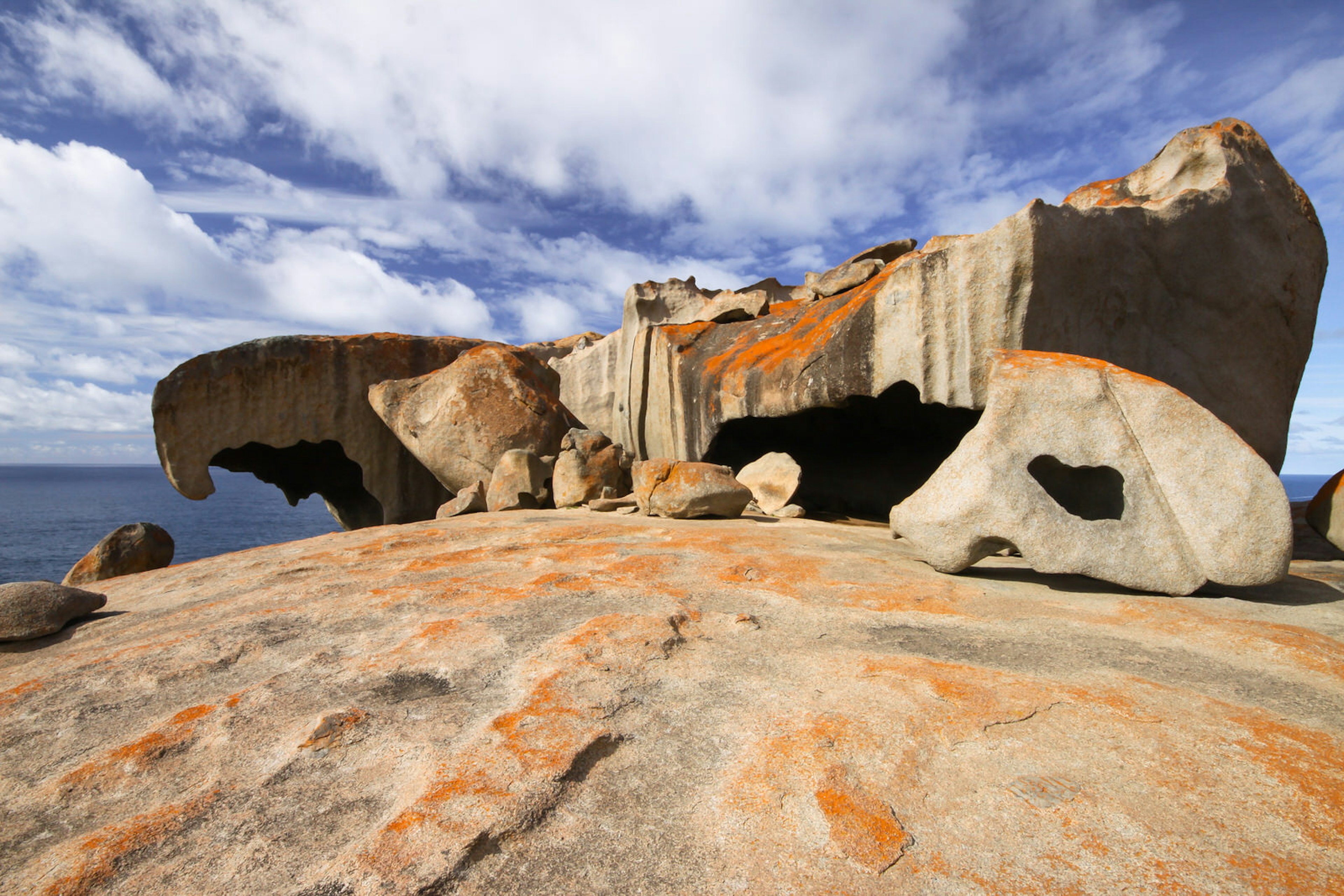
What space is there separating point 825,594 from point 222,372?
9.11 metres

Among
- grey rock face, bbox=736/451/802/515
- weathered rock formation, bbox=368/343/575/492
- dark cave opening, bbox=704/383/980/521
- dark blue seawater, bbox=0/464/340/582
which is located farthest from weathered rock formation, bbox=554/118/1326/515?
dark blue seawater, bbox=0/464/340/582

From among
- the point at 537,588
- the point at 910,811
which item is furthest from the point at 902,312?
the point at 910,811

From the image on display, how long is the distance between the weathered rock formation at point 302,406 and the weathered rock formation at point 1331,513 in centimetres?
822

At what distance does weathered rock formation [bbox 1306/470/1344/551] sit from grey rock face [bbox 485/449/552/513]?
18.8 ft

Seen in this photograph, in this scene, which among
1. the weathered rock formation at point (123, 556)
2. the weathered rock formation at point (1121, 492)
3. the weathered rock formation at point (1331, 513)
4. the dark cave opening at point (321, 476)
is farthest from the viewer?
the dark cave opening at point (321, 476)

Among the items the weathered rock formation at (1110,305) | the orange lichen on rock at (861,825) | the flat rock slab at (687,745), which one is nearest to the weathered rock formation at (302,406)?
the weathered rock formation at (1110,305)

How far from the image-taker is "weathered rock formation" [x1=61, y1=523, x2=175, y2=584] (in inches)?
240

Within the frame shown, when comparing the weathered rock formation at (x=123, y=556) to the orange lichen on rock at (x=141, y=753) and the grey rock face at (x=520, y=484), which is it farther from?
the orange lichen on rock at (x=141, y=753)

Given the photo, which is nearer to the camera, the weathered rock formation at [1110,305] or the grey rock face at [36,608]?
the grey rock face at [36,608]

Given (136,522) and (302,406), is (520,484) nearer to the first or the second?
(302,406)

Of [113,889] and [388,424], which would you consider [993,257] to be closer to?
[113,889]

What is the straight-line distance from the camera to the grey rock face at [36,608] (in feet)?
8.75

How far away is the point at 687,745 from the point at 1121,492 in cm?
286

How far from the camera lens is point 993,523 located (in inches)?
118
